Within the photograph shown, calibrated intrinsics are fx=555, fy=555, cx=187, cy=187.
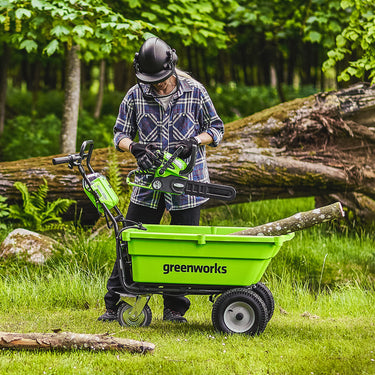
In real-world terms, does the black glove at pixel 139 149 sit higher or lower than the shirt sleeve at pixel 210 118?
lower

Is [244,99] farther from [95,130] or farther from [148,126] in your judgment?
[148,126]

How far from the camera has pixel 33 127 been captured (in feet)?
38.1

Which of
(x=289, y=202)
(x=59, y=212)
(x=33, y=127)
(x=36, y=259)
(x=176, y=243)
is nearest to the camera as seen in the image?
(x=176, y=243)

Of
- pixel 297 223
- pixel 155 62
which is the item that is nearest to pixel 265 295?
pixel 297 223

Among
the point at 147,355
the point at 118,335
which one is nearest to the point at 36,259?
the point at 118,335

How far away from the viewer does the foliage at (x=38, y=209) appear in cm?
645

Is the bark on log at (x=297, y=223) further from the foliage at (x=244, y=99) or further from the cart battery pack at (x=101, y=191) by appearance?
the foliage at (x=244, y=99)

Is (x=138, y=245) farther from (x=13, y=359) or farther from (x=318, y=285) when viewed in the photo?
(x=318, y=285)

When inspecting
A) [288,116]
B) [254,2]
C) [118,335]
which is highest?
[254,2]

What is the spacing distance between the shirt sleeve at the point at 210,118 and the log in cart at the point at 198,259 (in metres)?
0.42

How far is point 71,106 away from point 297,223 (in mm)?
5059

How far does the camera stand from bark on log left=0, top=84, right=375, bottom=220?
21.8ft

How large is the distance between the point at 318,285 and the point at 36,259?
2955 millimetres

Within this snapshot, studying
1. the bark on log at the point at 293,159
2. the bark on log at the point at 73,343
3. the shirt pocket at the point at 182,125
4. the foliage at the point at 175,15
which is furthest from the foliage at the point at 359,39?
the bark on log at the point at 73,343
